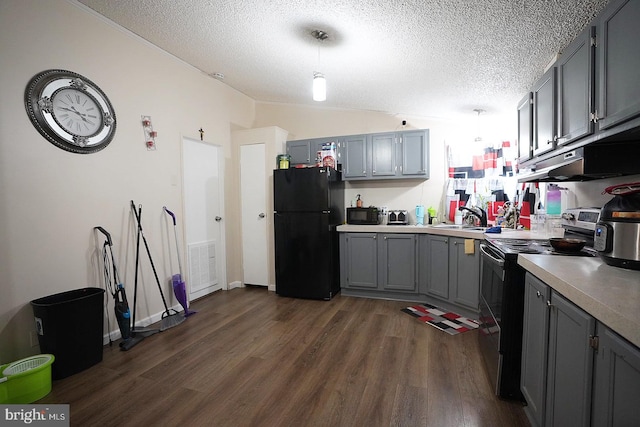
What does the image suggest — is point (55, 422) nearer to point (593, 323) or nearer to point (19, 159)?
point (19, 159)

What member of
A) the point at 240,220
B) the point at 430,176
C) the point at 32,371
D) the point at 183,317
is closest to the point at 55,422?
the point at 32,371

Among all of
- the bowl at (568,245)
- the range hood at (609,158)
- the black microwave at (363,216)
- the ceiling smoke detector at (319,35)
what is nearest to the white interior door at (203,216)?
the black microwave at (363,216)

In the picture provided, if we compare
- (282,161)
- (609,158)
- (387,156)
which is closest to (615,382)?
(609,158)

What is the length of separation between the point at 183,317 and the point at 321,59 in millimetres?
3135

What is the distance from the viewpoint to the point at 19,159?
2102 millimetres

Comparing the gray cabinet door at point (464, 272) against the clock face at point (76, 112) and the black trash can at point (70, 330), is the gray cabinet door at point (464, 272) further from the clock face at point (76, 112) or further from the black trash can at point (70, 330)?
the clock face at point (76, 112)

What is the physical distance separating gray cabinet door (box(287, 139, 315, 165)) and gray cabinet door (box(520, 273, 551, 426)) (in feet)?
10.6

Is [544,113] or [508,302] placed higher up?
[544,113]

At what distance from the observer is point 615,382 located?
886mm

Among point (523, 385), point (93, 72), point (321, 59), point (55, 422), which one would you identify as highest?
point (321, 59)

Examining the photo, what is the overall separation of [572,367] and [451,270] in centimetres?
214

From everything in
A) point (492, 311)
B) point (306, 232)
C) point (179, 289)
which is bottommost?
point (179, 289)

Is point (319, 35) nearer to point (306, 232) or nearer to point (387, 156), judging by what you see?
point (387, 156)

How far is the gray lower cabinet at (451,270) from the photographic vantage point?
2938mm
